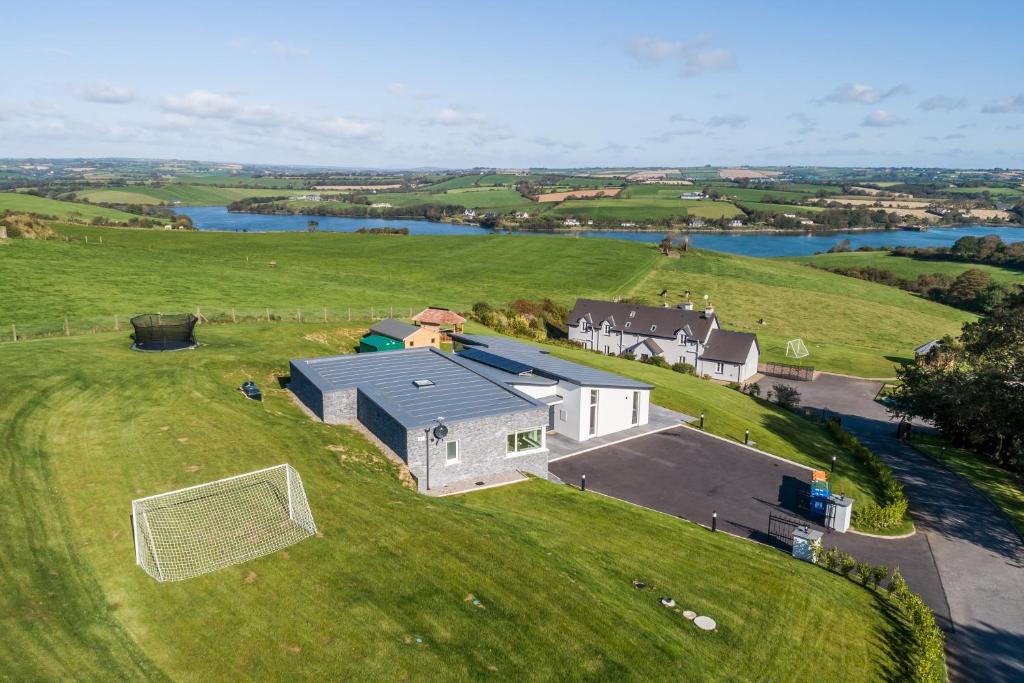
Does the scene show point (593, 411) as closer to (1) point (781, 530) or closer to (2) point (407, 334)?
(1) point (781, 530)

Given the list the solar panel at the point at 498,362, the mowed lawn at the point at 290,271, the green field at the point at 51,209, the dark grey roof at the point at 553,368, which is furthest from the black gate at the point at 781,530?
the green field at the point at 51,209

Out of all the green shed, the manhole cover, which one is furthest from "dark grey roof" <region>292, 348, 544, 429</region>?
the manhole cover

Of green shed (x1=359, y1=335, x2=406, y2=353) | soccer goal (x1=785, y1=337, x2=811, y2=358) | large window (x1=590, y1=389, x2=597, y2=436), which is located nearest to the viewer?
large window (x1=590, y1=389, x2=597, y2=436)

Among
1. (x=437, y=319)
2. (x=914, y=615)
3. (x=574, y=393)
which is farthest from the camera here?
(x=437, y=319)

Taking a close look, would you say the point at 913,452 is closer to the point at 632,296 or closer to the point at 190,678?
the point at 190,678

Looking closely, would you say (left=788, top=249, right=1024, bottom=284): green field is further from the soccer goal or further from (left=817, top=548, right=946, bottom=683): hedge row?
→ (left=817, top=548, right=946, bottom=683): hedge row

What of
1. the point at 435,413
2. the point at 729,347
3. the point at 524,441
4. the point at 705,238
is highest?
the point at 435,413

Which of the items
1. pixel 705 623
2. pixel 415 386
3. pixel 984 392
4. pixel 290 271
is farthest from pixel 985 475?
pixel 290 271

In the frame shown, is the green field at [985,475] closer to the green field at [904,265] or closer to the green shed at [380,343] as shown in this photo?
the green shed at [380,343]
